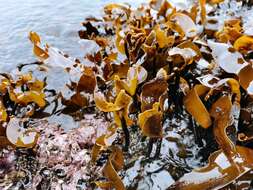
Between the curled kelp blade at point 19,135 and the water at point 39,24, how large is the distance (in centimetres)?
56

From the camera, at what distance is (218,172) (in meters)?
0.80

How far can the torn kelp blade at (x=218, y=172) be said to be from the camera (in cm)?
79

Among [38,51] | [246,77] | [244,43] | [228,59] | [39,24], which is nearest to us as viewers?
[246,77]

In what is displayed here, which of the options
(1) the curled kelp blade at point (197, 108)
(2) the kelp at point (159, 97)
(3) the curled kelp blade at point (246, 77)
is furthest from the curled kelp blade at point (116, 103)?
(3) the curled kelp blade at point (246, 77)

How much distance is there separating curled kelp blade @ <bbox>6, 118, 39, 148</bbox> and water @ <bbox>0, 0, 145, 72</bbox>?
56cm

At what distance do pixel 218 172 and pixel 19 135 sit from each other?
0.58 m

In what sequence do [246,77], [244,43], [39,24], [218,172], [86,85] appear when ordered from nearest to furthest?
[218,172], [246,77], [244,43], [86,85], [39,24]

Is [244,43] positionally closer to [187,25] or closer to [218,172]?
[187,25]

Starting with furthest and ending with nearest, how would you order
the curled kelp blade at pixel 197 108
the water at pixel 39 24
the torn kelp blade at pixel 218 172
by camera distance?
the water at pixel 39 24, the curled kelp blade at pixel 197 108, the torn kelp blade at pixel 218 172

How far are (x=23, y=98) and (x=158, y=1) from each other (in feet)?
3.39

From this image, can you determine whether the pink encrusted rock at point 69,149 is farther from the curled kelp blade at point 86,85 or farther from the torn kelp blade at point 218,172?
the torn kelp blade at point 218,172

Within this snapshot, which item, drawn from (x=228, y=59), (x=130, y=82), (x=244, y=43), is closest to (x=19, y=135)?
(x=130, y=82)

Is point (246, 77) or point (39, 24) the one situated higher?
point (246, 77)

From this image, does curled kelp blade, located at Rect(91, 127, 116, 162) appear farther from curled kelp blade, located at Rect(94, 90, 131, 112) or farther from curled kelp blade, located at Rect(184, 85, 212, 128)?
curled kelp blade, located at Rect(184, 85, 212, 128)
